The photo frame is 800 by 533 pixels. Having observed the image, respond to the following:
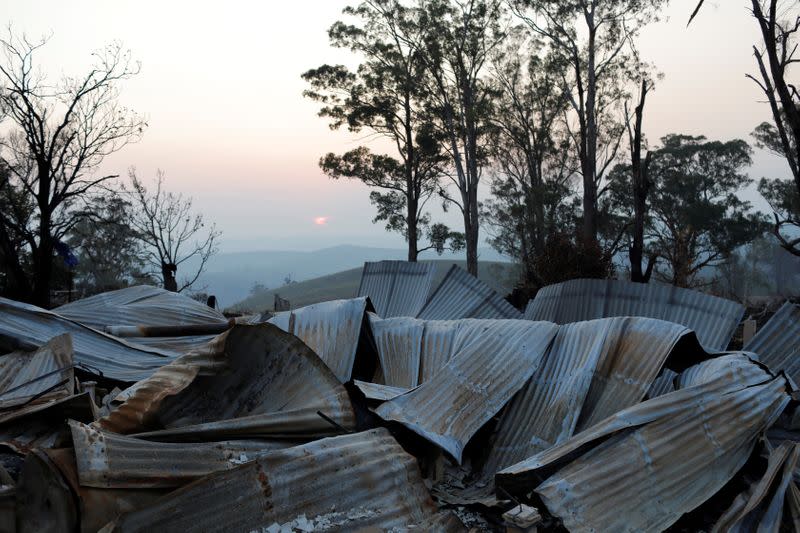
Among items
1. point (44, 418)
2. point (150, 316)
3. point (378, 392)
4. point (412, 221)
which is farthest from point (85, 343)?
point (412, 221)

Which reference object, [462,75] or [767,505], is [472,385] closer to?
[767,505]

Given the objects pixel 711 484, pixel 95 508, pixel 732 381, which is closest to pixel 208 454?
pixel 95 508

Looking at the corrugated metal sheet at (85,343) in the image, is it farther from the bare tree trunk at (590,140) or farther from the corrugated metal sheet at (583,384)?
the bare tree trunk at (590,140)

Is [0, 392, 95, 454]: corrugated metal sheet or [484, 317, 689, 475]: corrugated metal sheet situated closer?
[0, 392, 95, 454]: corrugated metal sheet

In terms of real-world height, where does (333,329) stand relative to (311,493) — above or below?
above

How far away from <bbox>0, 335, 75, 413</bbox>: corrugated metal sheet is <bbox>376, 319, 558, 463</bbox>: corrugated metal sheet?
2.53 meters

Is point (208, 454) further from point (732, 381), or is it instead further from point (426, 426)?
point (732, 381)

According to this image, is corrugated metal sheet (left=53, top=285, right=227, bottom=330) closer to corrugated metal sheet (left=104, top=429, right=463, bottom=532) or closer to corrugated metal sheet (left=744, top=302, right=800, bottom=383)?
corrugated metal sheet (left=104, top=429, right=463, bottom=532)

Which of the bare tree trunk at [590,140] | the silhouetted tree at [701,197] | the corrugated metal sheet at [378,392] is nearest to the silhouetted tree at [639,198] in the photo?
the corrugated metal sheet at [378,392]

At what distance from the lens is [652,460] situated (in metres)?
3.78

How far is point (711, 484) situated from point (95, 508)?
11.0ft

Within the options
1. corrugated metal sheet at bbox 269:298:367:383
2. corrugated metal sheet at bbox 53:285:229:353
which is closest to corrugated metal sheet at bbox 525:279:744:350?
corrugated metal sheet at bbox 269:298:367:383

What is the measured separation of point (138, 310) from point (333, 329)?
2.94 metres

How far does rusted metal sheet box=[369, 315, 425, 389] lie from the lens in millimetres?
5410
